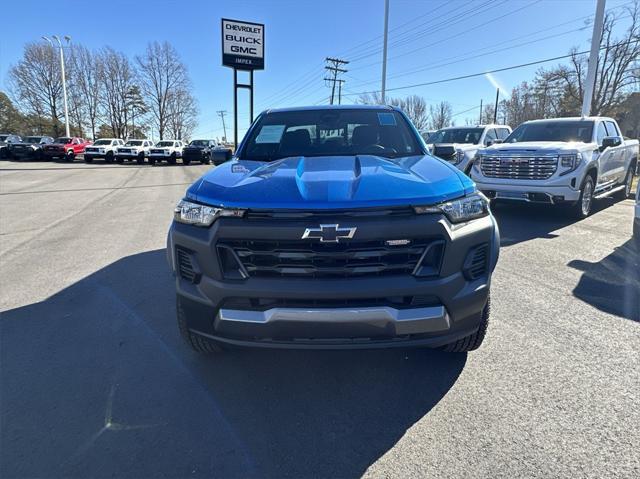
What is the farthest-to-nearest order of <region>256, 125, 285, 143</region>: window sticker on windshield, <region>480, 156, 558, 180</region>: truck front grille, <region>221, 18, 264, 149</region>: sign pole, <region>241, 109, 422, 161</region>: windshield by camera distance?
1. <region>221, 18, 264, 149</region>: sign pole
2. <region>480, 156, 558, 180</region>: truck front grille
3. <region>256, 125, 285, 143</region>: window sticker on windshield
4. <region>241, 109, 422, 161</region>: windshield

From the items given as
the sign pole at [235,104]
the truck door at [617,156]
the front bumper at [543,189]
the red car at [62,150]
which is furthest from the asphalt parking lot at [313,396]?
the red car at [62,150]

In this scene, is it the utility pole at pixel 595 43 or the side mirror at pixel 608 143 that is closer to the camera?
the side mirror at pixel 608 143

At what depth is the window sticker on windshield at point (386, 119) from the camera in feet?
12.7

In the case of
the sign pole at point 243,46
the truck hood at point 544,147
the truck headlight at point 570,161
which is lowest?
the truck headlight at point 570,161

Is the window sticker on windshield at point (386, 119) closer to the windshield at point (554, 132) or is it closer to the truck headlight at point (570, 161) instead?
the truck headlight at point (570, 161)

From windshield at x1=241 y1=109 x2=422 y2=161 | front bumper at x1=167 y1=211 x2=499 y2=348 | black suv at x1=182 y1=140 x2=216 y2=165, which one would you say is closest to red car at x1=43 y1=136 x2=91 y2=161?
black suv at x1=182 y1=140 x2=216 y2=165

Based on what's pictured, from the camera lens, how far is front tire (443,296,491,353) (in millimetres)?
2572

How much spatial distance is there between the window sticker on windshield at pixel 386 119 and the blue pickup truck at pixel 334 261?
1602 millimetres

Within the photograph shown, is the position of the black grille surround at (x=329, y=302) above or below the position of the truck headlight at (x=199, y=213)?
below

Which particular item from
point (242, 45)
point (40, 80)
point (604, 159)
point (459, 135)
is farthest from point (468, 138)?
point (40, 80)

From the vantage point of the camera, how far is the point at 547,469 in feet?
Result: 6.34

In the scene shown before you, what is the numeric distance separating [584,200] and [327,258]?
7534 mm

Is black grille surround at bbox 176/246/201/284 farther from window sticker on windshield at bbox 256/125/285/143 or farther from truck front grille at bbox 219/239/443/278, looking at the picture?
window sticker on windshield at bbox 256/125/285/143

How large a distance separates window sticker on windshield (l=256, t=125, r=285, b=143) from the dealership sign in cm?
1440
